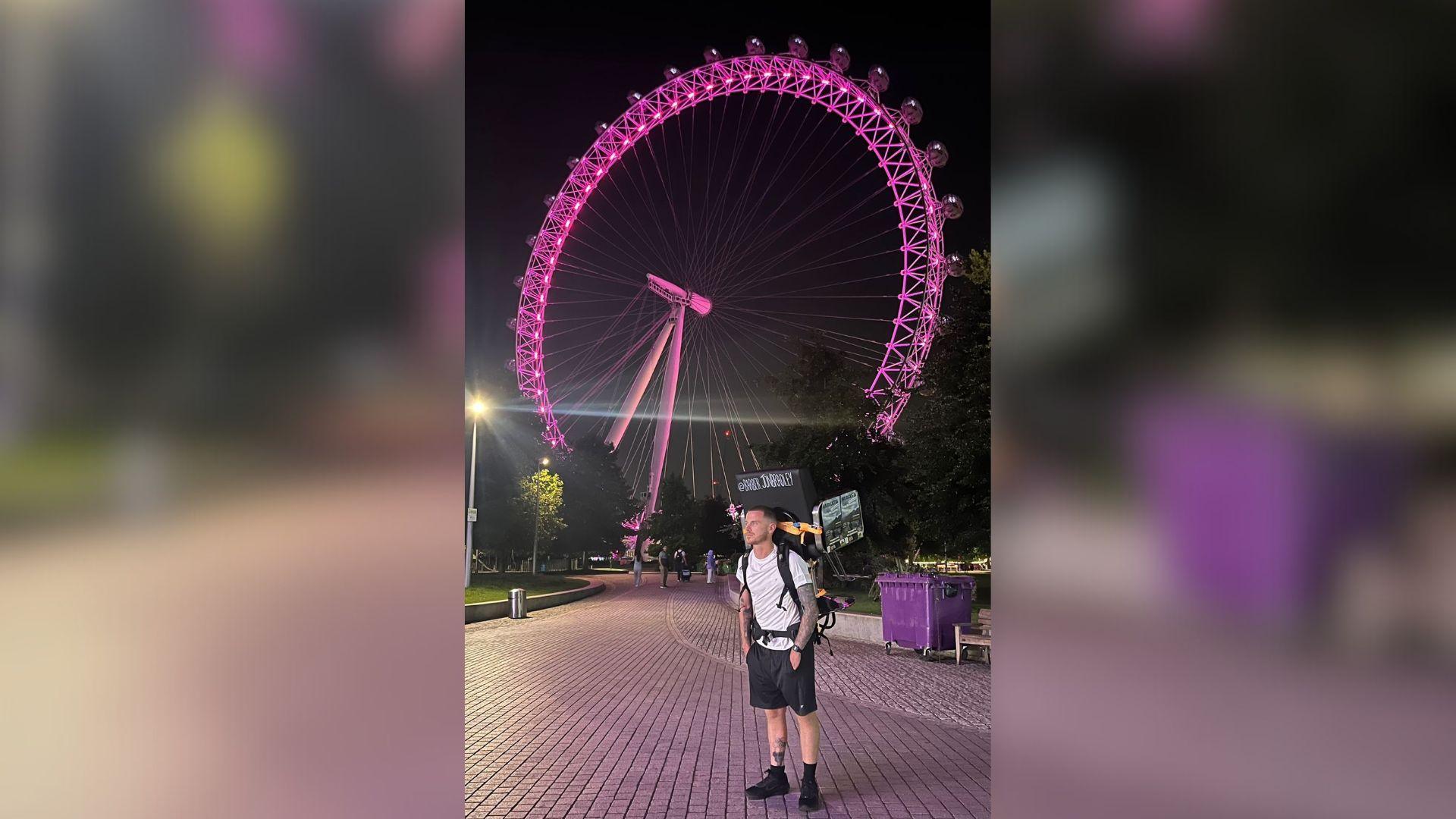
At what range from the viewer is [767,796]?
6.16m

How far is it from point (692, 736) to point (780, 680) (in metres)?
2.35

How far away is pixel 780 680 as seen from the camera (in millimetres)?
6227

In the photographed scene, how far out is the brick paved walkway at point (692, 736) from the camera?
20.1ft

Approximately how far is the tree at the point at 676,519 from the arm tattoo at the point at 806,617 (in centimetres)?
6836

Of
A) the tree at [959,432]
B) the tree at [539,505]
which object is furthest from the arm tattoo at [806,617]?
the tree at [539,505]

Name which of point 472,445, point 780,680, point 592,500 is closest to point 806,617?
point 780,680

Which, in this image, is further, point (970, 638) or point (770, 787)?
point (970, 638)

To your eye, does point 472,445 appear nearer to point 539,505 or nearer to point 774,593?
point 539,505

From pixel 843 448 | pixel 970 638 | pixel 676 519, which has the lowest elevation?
pixel 676 519

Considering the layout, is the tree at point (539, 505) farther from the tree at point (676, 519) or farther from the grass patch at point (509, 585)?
the tree at point (676, 519)

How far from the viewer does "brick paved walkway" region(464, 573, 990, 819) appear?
20.1ft

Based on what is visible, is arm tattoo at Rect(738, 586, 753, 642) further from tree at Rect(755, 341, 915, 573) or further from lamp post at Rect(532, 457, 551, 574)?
lamp post at Rect(532, 457, 551, 574)
